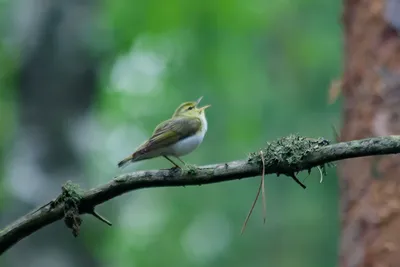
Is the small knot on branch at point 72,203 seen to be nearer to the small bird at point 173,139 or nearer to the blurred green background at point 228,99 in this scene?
the small bird at point 173,139

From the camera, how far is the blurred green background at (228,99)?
9.73m

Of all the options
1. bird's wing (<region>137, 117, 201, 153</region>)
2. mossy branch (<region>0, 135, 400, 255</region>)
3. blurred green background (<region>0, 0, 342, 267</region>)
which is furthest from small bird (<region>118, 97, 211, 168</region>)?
blurred green background (<region>0, 0, 342, 267</region>)

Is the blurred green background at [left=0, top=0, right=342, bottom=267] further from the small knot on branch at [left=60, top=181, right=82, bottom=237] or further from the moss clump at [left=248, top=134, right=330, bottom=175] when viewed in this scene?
the moss clump at [left=248, top=134, right=330, bottom=175]

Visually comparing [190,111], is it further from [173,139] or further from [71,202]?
[71,202]

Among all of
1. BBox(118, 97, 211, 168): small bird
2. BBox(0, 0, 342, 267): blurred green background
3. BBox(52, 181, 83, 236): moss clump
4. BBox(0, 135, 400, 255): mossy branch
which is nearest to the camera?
BBox(0, 135, 400, 255): mossy branch

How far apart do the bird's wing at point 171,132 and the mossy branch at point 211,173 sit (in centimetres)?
61

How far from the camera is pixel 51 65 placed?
6.46m

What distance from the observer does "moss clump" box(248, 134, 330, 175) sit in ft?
8.07

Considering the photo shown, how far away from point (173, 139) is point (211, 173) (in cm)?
87

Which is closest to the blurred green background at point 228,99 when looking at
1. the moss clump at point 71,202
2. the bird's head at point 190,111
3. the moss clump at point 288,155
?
the bird's head at point 190,111

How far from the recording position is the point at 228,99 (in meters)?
10.9

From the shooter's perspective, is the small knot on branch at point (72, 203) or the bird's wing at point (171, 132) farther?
the bird's wing at point (171, 132)

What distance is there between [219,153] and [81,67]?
5.62 meters

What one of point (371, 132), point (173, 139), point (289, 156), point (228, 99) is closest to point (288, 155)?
point (289, 156)
